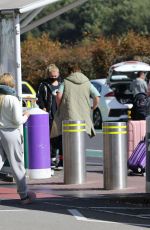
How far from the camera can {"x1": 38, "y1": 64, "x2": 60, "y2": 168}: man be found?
15.9 meters

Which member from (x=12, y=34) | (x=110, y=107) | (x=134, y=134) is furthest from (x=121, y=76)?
(x=12, y=34)

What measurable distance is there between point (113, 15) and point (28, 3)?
57.4 metres

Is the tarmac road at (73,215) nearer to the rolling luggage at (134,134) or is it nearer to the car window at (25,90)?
the rolling luggage at (134,134)

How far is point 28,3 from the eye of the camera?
14234mm

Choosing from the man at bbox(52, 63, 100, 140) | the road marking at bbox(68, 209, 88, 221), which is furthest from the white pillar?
the road marking at bbox(68, 209, 88, 221)

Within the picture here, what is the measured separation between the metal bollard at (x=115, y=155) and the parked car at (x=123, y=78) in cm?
1571

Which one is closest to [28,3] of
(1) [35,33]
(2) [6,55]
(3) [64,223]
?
(2) [6,55]

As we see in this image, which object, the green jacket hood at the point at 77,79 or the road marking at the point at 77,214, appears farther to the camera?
the green jacket hood at the point at 77,79

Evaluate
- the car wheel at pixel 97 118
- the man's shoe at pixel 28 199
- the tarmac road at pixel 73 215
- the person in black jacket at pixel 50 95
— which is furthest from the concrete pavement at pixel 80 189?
the car wheel at pixel 97 118

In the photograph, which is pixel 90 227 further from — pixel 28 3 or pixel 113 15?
pixel 113 15

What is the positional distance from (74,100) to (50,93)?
3.45 ft

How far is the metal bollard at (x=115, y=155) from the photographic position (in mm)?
13266

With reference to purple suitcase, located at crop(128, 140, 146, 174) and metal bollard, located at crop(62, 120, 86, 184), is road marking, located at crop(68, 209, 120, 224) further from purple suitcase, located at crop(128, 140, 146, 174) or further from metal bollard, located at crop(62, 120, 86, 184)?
purple suitcase, located at crop(128, 140, 146, 174)

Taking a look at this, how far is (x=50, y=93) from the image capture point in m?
15.9
